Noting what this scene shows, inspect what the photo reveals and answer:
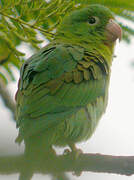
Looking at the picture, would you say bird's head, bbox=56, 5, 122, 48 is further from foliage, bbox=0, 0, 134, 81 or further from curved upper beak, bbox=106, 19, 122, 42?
foliage, bbox=0, 0, 134, 81

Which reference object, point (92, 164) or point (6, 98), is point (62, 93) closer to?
point (92, 164)

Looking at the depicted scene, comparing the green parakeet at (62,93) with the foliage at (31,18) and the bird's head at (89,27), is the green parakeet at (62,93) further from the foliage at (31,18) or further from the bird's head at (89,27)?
the foliage at (31,18)

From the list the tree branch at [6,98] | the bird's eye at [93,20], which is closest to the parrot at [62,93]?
the bird's eye at [93,20]

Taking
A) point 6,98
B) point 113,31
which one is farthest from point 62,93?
point 6,98

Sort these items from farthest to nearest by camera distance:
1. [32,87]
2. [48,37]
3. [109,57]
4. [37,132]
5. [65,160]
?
[109,57]
[48,37]
[32,87]
[37,132]
[65,160]

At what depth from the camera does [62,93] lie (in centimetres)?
272

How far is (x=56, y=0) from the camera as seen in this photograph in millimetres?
2576

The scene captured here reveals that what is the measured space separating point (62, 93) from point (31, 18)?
0.77m

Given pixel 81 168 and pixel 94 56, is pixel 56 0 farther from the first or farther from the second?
pixel 81 168

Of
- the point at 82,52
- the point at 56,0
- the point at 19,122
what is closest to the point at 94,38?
the point at 82,52

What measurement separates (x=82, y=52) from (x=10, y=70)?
80cm

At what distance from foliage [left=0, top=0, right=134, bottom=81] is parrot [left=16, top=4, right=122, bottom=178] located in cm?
21

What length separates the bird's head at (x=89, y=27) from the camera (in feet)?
11.5

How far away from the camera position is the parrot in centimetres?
252
